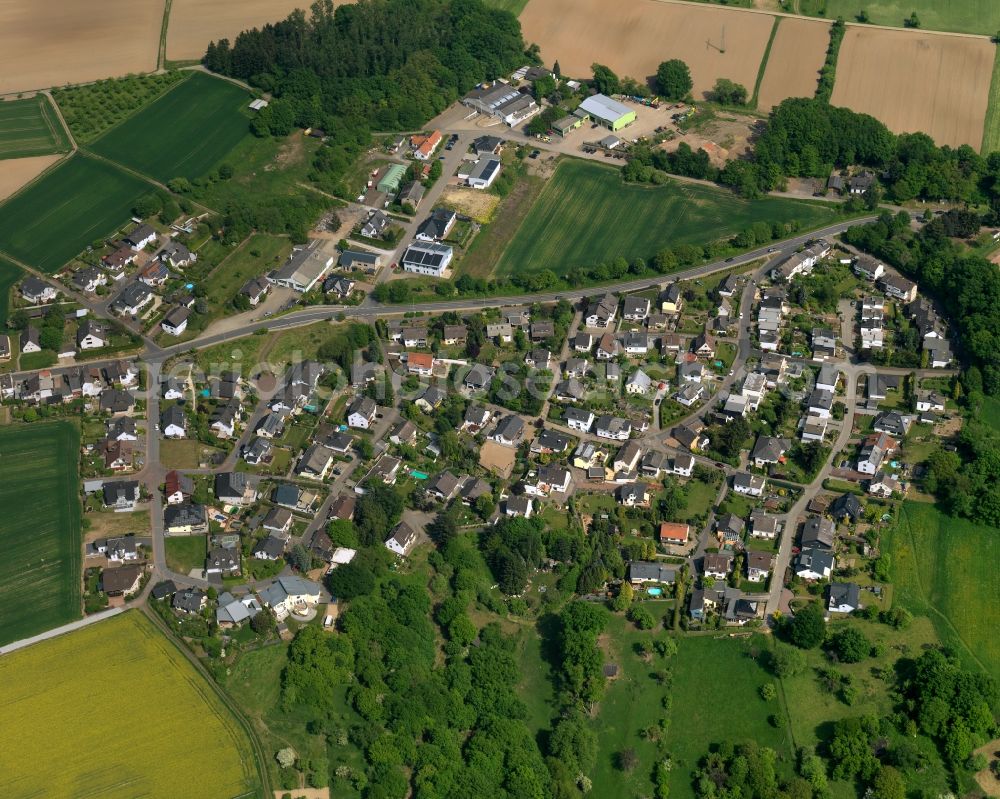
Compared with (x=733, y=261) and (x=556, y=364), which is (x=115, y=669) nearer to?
(x=556, y=364)

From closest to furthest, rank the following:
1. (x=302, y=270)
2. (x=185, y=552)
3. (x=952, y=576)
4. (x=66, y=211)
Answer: (x=952, y=576) → (x=185, y=552) → (x=302, y=270) → (x=66, y=211)

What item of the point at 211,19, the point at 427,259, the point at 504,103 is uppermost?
the point at 211,19

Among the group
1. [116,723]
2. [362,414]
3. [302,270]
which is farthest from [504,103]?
[116,723]

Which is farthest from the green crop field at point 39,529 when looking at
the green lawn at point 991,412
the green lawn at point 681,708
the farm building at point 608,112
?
the green lawn at point 991,412

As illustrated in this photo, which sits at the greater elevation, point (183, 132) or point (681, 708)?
point (183, 132)

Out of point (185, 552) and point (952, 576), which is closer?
point (952, 576)

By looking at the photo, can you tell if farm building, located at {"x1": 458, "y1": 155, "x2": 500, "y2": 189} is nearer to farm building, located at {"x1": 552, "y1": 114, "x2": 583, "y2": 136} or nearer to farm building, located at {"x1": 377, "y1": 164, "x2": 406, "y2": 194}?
farm building, located at {"x1": 377, "y1": 164, "x2": 406, "y2": 194}

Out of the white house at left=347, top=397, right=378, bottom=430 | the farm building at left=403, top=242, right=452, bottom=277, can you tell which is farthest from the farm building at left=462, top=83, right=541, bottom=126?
the white house at left=347, top=397, right=378, bottom=430

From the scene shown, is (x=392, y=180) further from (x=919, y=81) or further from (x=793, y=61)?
(x=919, y=81)
